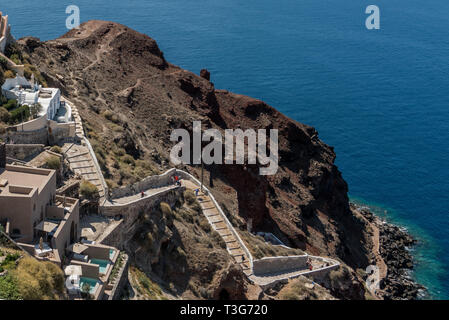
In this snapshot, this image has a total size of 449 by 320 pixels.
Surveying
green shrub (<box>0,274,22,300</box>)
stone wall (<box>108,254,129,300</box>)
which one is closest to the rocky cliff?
stone wall (<box>108,254,129,300</box>)

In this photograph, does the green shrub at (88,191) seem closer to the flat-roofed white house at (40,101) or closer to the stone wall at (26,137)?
the stone wall at (26,137)

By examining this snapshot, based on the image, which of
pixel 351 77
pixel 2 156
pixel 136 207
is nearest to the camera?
pixel 2 156

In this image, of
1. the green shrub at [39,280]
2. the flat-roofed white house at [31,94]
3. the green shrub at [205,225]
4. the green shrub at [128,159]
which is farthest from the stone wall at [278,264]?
the flat-roofed white house at [31,94]


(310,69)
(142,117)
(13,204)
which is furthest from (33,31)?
(13,204)

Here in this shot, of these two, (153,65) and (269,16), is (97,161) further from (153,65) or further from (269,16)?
(269,16)

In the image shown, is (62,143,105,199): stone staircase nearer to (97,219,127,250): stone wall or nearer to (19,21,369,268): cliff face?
(97,219,127,250): stone wall

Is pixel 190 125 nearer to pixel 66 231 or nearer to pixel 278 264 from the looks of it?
pixel 278 264

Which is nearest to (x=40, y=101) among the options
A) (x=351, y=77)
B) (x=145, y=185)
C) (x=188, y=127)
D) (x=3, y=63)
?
(x=3, y=63)
